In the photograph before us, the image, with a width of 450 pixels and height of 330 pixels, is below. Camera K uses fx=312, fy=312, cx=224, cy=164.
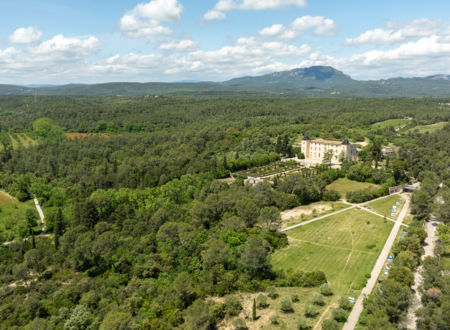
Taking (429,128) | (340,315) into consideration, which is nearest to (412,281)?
(340,315)

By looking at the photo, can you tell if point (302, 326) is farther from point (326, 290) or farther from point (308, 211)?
point (308, 211)

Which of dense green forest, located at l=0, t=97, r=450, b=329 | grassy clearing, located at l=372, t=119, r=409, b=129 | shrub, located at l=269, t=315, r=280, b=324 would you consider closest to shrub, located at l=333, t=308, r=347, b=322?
dense green forest, located at l=0, t=97, r=450, b=329

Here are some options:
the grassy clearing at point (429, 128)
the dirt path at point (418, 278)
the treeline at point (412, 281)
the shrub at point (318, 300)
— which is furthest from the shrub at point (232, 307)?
the grassy clearing at point (429, 128)

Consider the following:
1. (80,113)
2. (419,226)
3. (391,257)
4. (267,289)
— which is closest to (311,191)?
(419,226)

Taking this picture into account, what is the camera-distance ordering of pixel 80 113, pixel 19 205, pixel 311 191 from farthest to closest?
pixel 80 113
pixel 19 205
pixel 311 191

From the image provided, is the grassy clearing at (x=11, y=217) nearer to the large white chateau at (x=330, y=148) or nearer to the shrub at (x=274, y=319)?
the shrub at (x=274, y=319)

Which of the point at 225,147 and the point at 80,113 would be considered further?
the point at 80,113

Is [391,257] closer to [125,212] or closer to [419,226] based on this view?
[419,226]
